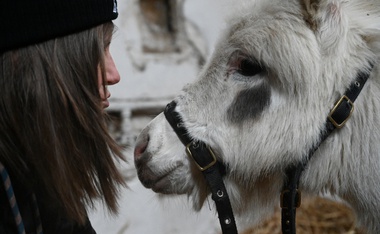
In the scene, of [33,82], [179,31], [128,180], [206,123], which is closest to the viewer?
[33,82]

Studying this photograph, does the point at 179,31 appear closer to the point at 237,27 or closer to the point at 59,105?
the point at 237,27

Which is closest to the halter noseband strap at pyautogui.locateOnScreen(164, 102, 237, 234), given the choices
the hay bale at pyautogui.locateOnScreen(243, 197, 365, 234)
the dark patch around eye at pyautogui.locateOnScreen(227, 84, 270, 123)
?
the dark patch around eye at pyautogui.locateOnScreen(227, 84, 270, 123)

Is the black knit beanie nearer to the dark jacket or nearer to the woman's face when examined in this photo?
the woman's face

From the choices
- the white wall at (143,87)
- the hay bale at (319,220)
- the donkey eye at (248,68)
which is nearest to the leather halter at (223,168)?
the donkey eye at (248,68)

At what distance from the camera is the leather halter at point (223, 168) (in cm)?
134

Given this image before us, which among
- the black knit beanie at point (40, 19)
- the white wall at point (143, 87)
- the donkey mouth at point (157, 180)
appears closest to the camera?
the black knit beanie at point (40, 19)

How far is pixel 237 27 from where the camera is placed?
1.50 metres

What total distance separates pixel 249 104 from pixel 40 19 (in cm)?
61

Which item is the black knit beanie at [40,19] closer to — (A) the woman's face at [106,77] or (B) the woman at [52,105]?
(B) the woman at [52,105]

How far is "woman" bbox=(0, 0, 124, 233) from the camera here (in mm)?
1170

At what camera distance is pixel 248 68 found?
56.6 inches

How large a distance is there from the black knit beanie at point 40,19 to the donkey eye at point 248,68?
17.6 inches

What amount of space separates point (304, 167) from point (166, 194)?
0.43m

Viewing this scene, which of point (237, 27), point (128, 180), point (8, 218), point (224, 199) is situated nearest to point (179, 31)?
point (128, 180)
